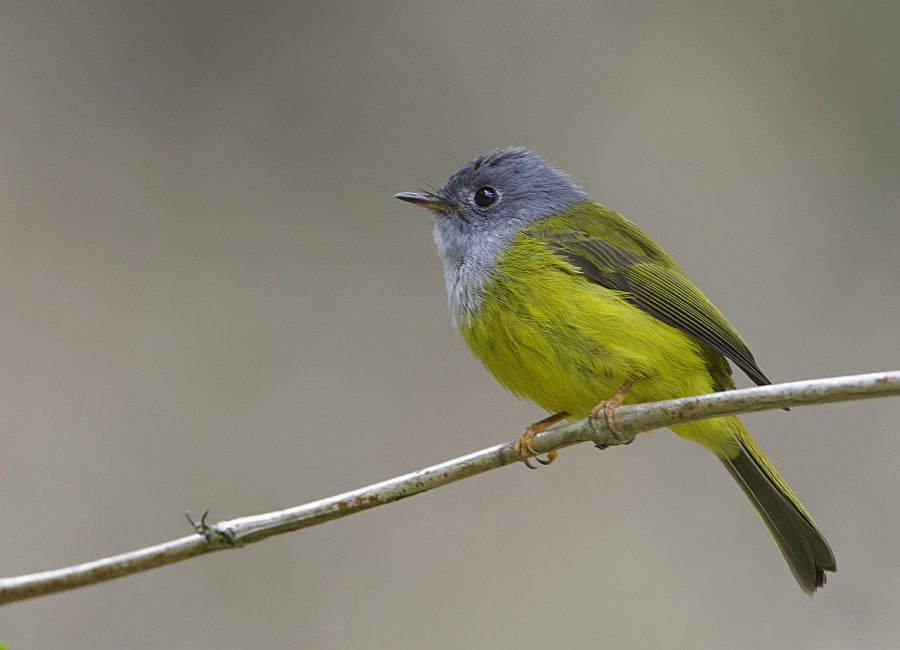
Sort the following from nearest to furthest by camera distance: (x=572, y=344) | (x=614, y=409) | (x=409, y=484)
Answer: (x=409, y=484), (x=614, y=409), (x=572, y=344)

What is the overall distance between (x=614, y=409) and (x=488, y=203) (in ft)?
4.27

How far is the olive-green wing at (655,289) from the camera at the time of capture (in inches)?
131

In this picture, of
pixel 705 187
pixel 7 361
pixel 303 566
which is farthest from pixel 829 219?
pixel 7 361

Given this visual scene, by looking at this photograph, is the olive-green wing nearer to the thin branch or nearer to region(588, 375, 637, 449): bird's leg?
region(588, 375, 637, 449): bird's leg

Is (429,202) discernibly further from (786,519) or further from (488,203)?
(786,519)

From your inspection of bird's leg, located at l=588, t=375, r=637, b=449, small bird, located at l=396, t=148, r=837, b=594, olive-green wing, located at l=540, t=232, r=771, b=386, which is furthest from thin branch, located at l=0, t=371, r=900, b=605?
olive-green wing, located at l=540, t=232, r=771, b=386

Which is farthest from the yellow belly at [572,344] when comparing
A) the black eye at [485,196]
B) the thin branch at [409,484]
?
the black eye at [485,196]

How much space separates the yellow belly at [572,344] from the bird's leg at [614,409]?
0.10ft

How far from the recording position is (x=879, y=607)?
13.9 feet

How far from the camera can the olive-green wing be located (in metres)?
3.32

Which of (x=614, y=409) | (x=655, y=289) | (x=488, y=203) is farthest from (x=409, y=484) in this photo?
(x=488, y=203)

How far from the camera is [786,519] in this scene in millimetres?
3420

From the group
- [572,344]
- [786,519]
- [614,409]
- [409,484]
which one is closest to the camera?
[409,484]

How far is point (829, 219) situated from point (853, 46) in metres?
1.38
